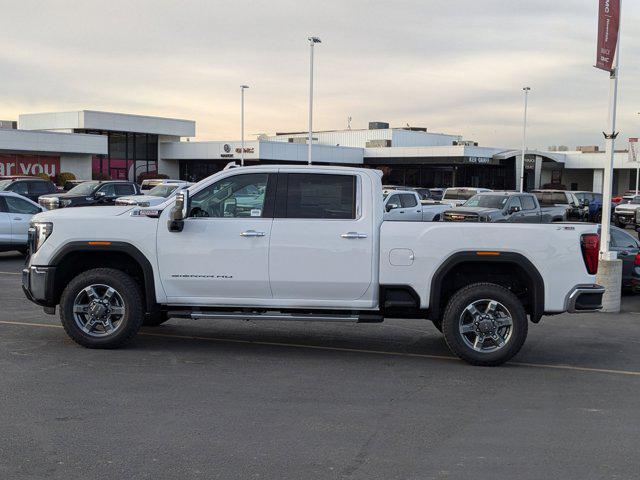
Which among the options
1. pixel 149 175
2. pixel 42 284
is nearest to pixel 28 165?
pixel 149 175

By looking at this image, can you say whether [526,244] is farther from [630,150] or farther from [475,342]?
[630,150]

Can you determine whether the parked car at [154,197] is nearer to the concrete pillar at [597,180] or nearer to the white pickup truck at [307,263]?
the white pickup truck at [307,263]

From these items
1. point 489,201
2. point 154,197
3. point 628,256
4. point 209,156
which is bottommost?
point 628,256

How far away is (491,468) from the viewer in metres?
5.15

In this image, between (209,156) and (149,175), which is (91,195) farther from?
(149,175)

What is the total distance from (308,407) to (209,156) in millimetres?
54534

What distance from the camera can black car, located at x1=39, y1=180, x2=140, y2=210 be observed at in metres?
27.2

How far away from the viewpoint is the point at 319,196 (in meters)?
8.48

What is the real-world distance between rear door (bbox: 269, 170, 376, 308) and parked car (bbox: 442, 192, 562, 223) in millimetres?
16688

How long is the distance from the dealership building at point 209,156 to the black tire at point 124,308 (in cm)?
4152

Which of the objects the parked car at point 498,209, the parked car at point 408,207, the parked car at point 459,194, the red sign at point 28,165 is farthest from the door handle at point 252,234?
the red sign at point 28,165

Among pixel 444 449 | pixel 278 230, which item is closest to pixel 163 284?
pixel 278 230

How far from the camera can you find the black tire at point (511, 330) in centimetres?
813

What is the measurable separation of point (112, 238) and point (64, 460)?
12.1ft
